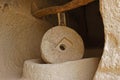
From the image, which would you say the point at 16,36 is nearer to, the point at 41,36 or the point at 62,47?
the point at 41,36

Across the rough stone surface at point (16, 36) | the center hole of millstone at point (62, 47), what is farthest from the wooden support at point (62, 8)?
the center hole of millstone at point (62, 47)

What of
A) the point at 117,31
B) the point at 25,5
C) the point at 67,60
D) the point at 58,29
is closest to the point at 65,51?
the point at 67,60

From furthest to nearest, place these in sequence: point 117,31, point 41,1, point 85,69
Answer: point 41,1 → point 85,69 → point 117,31

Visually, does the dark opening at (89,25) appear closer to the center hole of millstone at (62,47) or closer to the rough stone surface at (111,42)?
the center hole of millstone at (62,47)

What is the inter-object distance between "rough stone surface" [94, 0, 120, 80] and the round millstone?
555 millimetres

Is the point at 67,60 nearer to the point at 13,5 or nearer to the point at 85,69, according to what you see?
the point at 85,69

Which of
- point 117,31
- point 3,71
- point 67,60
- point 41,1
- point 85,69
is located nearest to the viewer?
point 117,31

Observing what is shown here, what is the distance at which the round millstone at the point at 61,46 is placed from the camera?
2120 millimetres

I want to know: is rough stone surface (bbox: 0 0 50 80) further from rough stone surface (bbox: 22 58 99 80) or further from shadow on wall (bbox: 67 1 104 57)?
rough stone surface (bbox: 22 58 99 80)

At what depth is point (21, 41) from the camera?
9.04ft

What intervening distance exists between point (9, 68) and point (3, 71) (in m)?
0.08

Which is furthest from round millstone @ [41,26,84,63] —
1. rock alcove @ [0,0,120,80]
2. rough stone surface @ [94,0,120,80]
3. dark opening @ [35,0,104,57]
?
dark opening @ [35,0,104,57]

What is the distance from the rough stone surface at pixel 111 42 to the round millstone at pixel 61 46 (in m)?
0.56

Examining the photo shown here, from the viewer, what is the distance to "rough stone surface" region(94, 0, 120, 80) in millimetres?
1503
